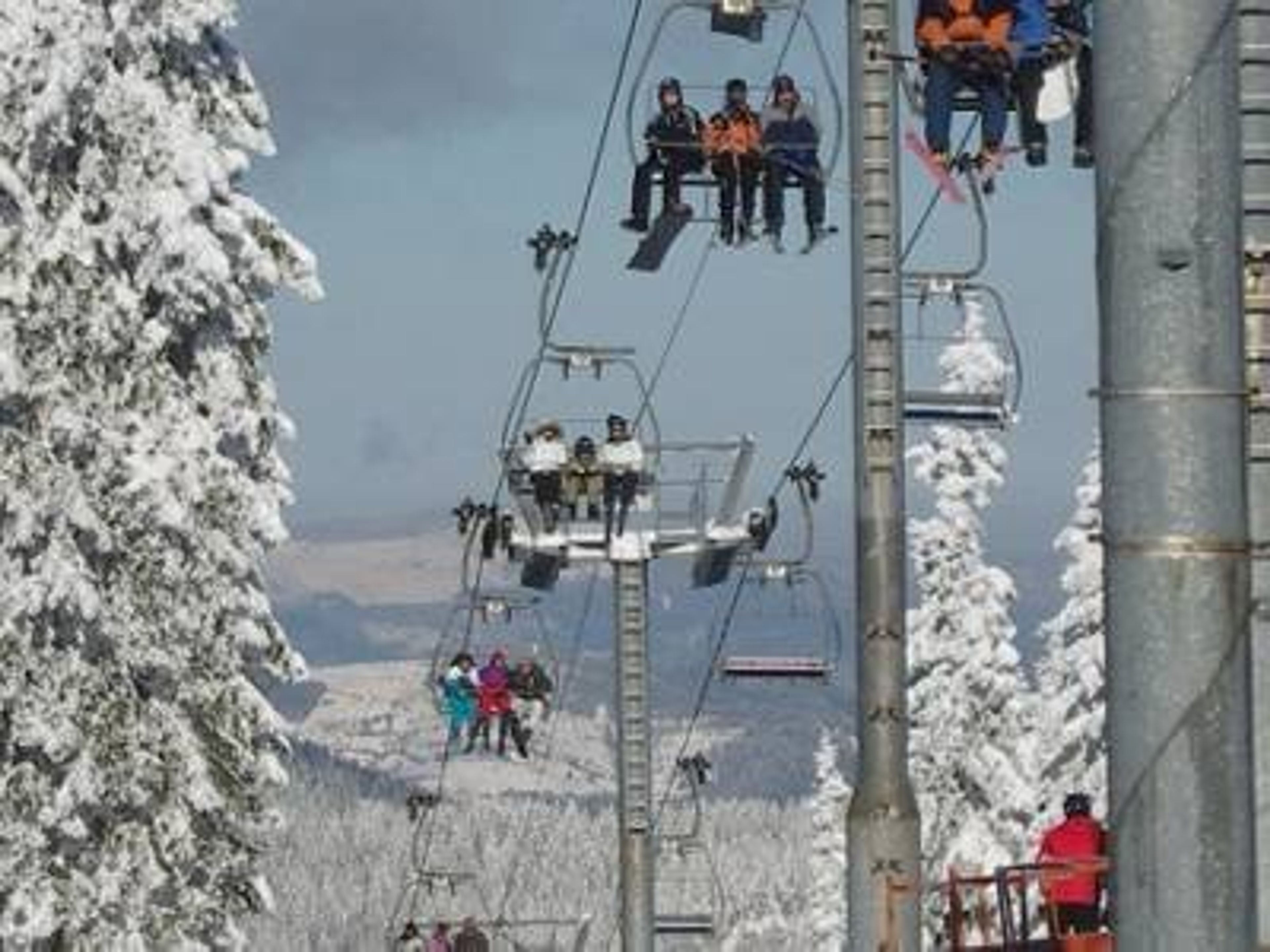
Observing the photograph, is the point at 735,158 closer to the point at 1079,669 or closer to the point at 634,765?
the point at 634,765

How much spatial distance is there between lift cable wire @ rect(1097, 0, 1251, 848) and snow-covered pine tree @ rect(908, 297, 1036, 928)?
49.7m

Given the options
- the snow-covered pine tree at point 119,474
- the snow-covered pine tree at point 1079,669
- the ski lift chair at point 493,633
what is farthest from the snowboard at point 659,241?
the snow-covered pine tree at point 1079,669

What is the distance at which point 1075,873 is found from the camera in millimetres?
17766

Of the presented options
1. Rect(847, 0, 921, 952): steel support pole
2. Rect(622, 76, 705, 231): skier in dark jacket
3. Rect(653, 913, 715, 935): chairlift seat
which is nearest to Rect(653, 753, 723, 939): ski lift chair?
Rect(653, 913, 715, 935): chairlift seat

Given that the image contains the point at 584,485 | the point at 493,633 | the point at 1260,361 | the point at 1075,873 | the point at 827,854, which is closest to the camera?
the point at 1260,361

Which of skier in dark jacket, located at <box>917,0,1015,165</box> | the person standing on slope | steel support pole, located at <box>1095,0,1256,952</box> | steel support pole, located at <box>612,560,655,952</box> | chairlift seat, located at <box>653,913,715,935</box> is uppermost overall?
skier in dark jacket, located at <box>917,0,1015,165</box>

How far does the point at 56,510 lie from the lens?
21.6 meters

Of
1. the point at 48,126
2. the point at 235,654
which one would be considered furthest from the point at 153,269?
the point at 235,654

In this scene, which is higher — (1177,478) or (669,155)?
(669,155)

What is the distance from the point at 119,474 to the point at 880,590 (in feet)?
32.3

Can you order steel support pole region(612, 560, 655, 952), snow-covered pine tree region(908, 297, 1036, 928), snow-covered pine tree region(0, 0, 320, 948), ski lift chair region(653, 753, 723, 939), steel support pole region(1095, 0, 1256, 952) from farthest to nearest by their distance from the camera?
snow-covered pine tree region(908, 297, 1036, 928) < ski lift chair region(653, 753, 723, 939) < steel support pole region(612, 560, 655, 952) < snow-covered pine tree region(0, 0, 320, 948) < steel support pole region(1095, 0, 1256, 952)

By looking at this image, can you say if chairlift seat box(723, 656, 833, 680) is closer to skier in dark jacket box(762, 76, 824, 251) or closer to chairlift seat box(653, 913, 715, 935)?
chairlift seat box(653, 913, 715, 935)

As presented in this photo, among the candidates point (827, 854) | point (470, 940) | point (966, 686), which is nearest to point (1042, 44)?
point (470, 940)

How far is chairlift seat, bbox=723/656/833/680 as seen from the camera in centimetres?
3125
